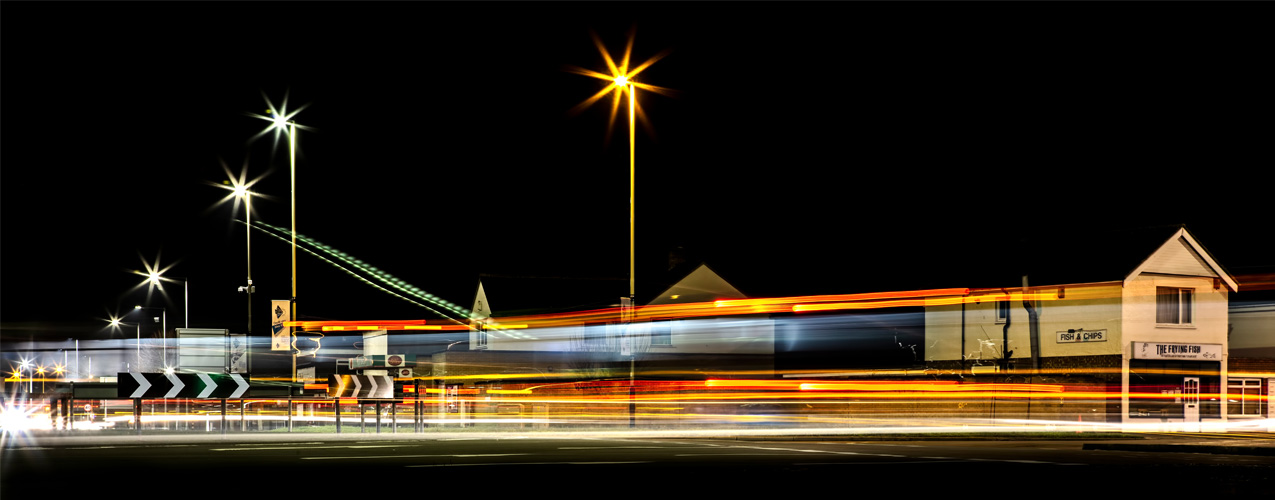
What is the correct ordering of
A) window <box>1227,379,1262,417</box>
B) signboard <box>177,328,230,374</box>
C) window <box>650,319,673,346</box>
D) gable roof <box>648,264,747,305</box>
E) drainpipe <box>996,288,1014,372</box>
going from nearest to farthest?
signboard <box>177,328,230,374</box>, drainpipe <box>996,288,1014,372</box>, window <box>1227,379,1262,417</box>, window <box>650,319,673,346</box>, gable roof <box>648,264,747,305</box>

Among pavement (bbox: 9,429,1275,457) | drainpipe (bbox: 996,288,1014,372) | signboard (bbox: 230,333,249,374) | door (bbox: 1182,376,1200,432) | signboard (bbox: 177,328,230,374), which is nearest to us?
pavement (bbox: 9,429,1275,457)

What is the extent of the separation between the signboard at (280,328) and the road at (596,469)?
12856 mm

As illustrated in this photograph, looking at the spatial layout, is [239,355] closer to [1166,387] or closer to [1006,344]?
[1006,344]

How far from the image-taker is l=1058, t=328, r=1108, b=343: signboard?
139 ft

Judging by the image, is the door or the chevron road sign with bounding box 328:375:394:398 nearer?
the chevron road sign with bounding box 328:375:394:398

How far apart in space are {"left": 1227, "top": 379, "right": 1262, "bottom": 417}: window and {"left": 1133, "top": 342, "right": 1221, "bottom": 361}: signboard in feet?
4.66

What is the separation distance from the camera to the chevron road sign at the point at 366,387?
27.0 m

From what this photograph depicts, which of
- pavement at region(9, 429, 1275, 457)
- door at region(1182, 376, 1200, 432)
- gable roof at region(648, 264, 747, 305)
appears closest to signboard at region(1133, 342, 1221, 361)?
door at region(1182, 376, 1200, 432)

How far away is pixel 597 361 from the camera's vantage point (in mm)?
50719

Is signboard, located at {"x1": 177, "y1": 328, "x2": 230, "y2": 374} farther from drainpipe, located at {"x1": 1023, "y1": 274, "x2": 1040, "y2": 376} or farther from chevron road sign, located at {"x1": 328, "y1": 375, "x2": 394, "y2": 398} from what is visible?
drainpipe, located at {"x1": 1023, "y1": 274, "x2": 1040, "y2": 376}

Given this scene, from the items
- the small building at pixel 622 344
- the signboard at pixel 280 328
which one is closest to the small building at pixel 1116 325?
the small building at pixel 622 344

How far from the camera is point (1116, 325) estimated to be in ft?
138

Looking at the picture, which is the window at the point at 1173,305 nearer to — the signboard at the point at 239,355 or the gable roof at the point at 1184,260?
the gable roof at the point at 1184,260

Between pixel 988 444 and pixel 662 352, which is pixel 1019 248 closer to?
pixel 662 352
